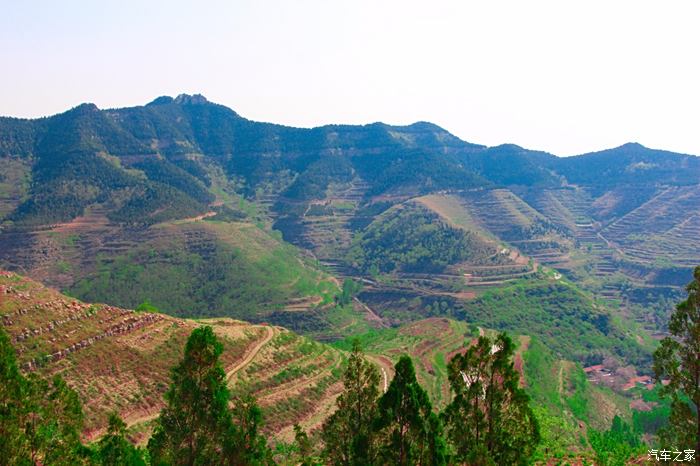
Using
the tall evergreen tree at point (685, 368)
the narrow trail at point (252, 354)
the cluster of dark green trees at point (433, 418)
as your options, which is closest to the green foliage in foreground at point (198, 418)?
the cluster of dark green trees at point (433, 418)

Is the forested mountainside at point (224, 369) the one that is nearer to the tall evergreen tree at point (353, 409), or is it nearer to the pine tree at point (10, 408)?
the pine tree at point (10, 408)

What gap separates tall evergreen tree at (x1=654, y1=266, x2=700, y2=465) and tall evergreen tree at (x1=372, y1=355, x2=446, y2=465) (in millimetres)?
12464

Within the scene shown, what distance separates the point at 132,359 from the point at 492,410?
53115 millimetres

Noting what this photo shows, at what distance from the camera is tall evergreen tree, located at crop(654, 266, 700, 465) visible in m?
27.5

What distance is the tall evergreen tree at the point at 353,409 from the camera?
31375 millimetres

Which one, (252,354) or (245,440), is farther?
(252,354)

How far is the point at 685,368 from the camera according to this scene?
2808 cm

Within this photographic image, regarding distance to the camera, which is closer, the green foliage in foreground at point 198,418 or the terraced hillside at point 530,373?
the green foliage in foreground at point 198,418

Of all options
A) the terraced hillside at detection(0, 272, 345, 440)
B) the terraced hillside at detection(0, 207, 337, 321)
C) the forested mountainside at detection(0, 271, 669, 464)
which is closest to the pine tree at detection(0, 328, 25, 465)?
the forested mountainside at detection(0, 271, 669, 464)

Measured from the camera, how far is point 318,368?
85.9 meters

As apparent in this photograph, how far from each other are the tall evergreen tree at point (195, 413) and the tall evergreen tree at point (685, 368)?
24.8 metres

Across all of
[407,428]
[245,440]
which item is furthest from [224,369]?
[407,428]

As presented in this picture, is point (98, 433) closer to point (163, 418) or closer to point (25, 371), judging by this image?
point (25, 371)

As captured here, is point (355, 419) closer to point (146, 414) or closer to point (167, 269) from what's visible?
point (146, 414)
